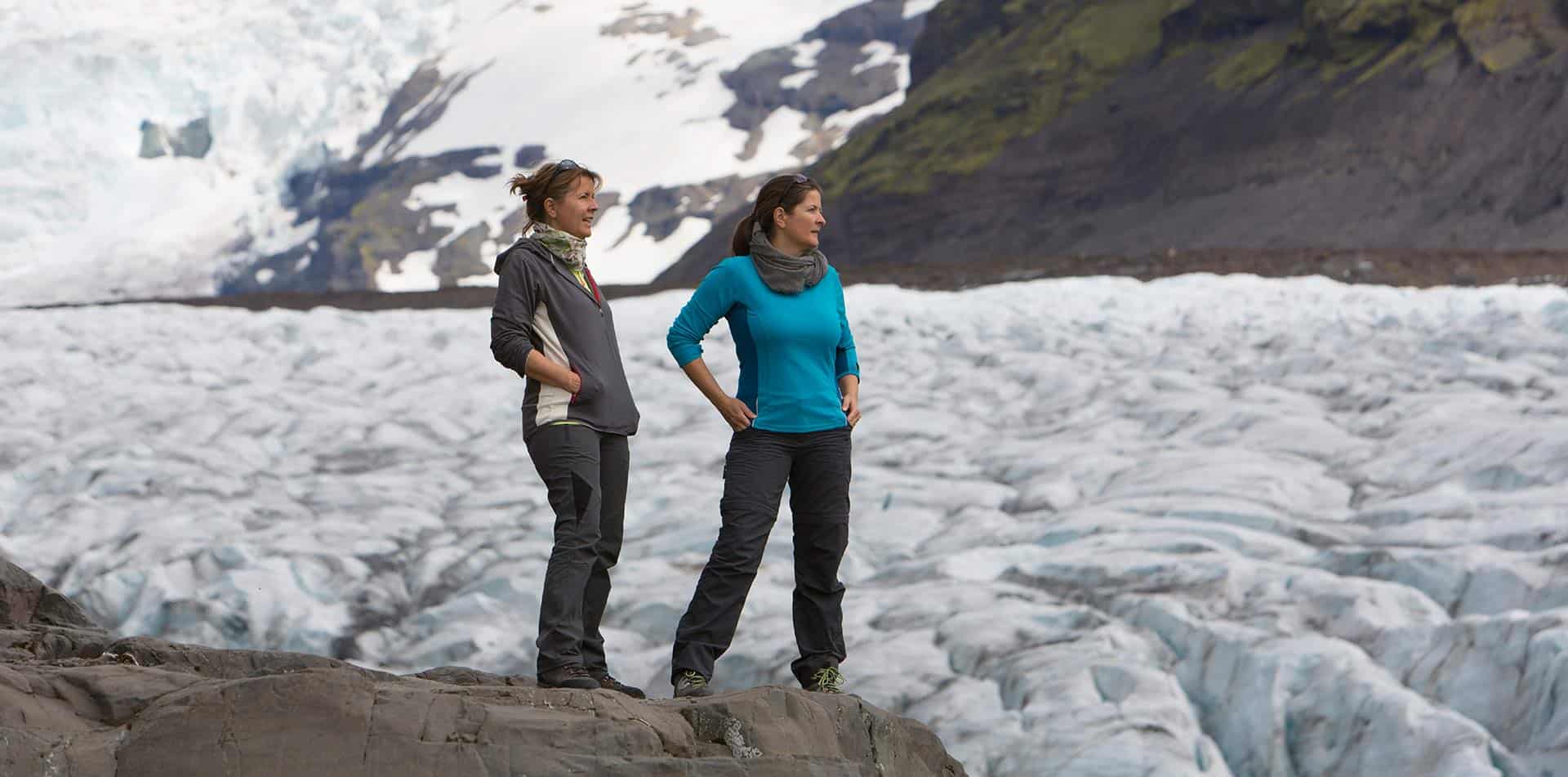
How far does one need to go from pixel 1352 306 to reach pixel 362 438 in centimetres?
766

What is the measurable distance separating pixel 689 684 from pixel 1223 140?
4287 centimetres

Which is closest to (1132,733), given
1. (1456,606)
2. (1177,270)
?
(1456,606)

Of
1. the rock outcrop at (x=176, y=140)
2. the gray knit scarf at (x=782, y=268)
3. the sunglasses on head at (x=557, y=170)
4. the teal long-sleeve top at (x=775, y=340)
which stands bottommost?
the teal long-sleeve top at (x=775, y=340)

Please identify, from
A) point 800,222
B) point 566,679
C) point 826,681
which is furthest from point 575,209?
point 826,681

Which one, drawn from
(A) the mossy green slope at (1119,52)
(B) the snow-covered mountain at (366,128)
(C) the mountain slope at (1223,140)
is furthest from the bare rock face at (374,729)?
(B) the snow-covered mountain at (366,128)

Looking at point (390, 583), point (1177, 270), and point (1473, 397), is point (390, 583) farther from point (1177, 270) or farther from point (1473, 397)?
point (1177, 270)

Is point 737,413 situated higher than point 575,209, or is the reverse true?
point 575,209

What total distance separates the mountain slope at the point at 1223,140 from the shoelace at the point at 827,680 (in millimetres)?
30441

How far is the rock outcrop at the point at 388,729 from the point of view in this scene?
3.34 meters

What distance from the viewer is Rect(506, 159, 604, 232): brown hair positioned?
4730mm

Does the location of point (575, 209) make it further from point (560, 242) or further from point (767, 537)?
point (767, 537)

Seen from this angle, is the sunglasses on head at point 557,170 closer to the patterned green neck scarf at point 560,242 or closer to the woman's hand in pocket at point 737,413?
the patterned green neck scarf at point 560,242

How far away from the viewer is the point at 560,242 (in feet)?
15.6

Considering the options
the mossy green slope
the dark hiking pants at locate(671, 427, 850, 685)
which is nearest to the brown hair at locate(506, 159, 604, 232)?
the dark hiking pants at locate(671, 427, 850, 685)
